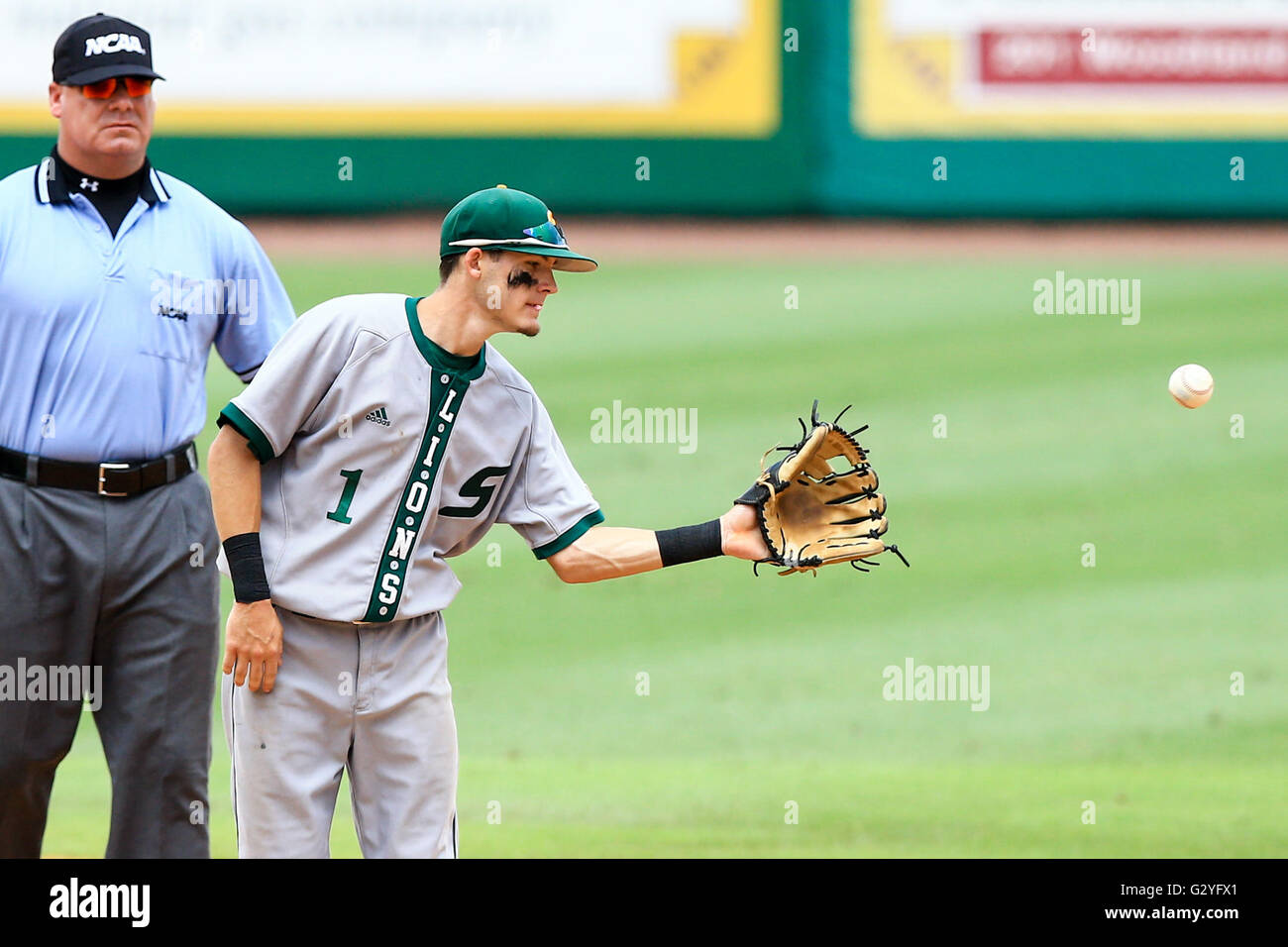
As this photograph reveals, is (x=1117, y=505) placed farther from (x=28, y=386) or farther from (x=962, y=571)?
(x=28, y=386)

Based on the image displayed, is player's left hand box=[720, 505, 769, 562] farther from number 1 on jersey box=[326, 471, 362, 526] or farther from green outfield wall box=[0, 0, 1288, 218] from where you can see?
green outfield wall box=[0, 0, 1288, 218]

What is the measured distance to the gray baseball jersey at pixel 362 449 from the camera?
3.89m

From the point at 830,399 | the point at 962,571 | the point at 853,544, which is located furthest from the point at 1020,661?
the point at 853,544

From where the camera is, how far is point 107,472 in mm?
4449

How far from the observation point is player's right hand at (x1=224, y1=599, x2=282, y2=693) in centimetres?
386

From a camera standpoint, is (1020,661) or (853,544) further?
(1020,661)

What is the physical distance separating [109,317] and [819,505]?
1822 mm

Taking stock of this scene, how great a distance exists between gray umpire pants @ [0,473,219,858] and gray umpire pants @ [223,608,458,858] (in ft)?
1.83

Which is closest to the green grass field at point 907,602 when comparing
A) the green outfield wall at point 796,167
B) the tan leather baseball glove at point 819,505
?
the green outfield wall at point 796,167

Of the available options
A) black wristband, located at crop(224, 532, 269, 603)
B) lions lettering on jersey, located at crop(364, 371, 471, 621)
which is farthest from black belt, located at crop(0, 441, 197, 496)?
lions lettering on jersey, located at crop(364, 371, 471, 621)

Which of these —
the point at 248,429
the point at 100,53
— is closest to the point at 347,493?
the point at 248,429

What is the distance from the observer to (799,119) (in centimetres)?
1205

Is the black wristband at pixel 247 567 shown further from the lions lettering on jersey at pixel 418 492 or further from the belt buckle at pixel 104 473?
the belt buckle at pixel 104 473

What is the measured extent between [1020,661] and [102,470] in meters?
4.58
